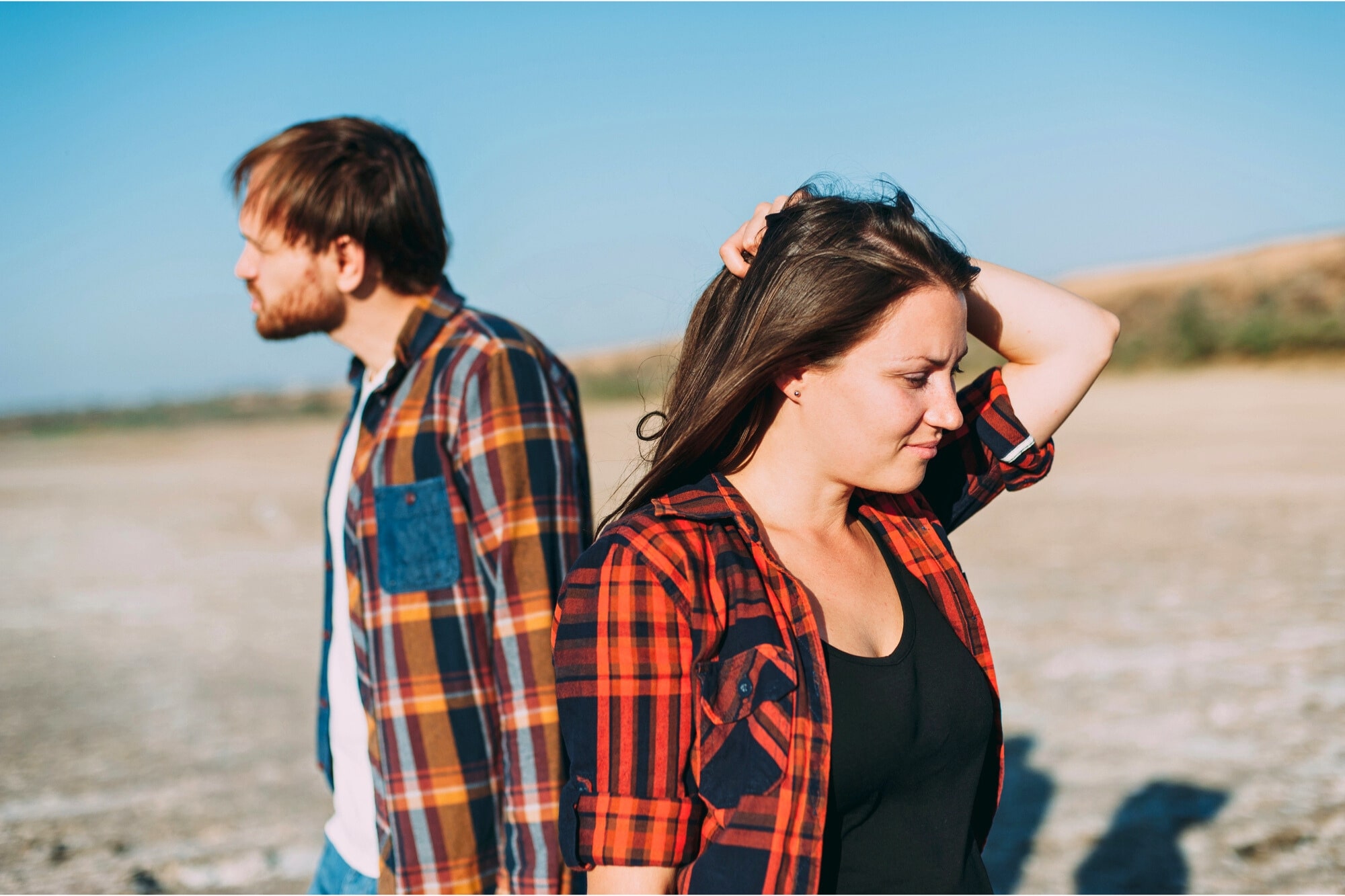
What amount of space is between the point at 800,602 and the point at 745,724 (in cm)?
22

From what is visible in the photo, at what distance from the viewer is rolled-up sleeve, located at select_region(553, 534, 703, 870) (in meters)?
1.54

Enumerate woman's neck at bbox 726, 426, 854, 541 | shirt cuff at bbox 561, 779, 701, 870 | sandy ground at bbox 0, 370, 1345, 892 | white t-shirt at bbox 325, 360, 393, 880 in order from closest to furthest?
shirt cuff at bbox 561, 779, 701, 870 → woman's neck at bbox 726, 426, 854, 541 → white t-shirt at bbox 325, 360, 393, 880 → sandy ground at bbox 0, 370, 1345, 892

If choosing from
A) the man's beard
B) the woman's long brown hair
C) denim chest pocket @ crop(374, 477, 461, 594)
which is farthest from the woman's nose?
the man's beard

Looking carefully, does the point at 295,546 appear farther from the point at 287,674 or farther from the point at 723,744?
the point at 723,744

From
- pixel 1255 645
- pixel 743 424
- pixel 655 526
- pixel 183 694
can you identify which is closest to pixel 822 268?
pixel 743 424

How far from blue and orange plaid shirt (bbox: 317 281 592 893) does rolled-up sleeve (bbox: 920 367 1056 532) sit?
78cm

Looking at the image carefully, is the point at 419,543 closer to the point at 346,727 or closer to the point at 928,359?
the point at 346,727

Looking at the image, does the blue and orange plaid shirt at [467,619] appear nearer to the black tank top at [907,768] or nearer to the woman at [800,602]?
the woman at [800,602]

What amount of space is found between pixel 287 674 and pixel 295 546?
19.5 feet

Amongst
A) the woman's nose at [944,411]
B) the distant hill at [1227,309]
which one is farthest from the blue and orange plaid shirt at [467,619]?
the distant hill at [1227,309]

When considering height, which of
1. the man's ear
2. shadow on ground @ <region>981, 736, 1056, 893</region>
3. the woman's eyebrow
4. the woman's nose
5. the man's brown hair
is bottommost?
shadow on ground @ <region>981, 736, 1056, 893</region>

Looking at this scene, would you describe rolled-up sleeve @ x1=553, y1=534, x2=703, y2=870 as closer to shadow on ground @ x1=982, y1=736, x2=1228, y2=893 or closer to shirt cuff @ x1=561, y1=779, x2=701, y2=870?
shirt cuff @ x1=561, y1=779, x2=701, y2=870

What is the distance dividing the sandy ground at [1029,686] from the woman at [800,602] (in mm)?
1196

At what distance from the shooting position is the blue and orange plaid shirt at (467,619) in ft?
7.79
